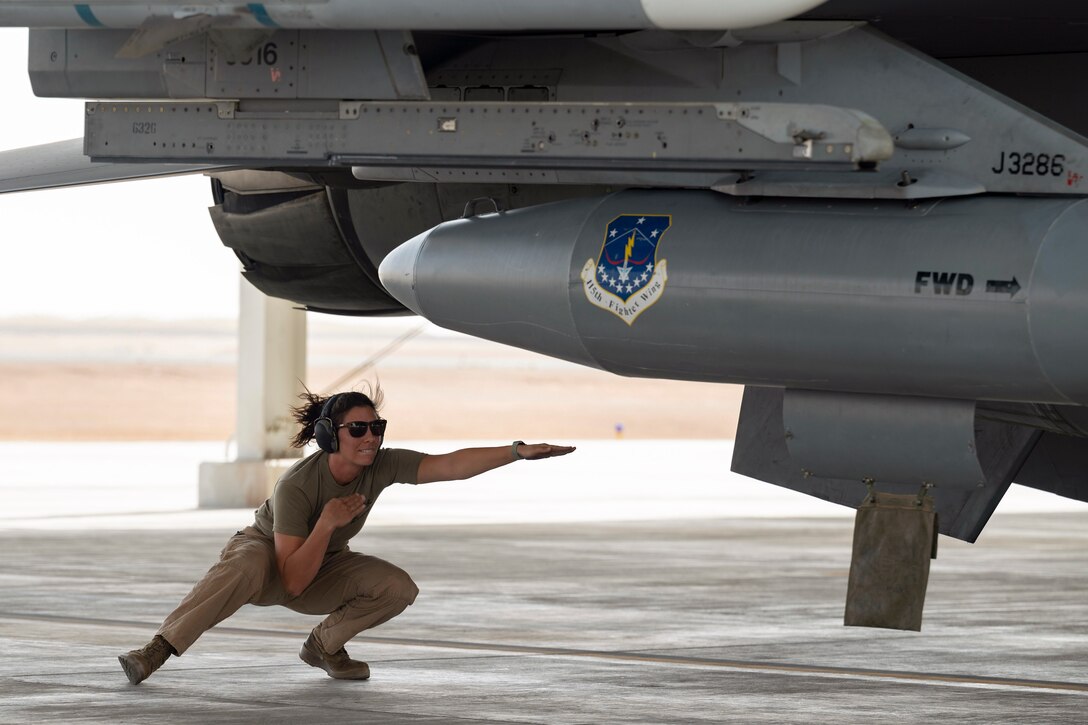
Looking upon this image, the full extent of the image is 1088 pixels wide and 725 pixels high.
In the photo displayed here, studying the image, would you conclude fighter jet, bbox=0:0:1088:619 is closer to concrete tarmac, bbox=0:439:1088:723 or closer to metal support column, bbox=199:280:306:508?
concrete tarmac, bbox=0:439:1088:723

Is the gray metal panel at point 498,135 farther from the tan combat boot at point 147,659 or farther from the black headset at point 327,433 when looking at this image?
the tan combat boot at point 147,659

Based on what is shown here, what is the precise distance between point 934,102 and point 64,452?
28579 millimetres

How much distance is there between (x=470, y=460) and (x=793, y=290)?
157 centimetres

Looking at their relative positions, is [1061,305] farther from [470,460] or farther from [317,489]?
[317,489]

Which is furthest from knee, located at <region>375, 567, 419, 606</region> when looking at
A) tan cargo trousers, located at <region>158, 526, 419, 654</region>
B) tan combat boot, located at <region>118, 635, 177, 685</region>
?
tan combat boot, located at <region>118, 635, 177, 685</region>

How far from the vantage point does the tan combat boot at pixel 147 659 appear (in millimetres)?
7293

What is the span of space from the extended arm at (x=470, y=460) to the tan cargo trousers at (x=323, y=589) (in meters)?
0.43

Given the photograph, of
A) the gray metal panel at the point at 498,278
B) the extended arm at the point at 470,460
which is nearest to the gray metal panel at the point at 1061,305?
the gray metal panel at the point at 498,278

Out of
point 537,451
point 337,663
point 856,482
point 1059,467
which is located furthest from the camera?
point 1059,467

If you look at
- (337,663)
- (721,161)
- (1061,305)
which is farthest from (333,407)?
(1061,305)

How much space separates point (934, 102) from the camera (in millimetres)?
6941

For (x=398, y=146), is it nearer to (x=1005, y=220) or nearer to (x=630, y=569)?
(x=1005, y=220)

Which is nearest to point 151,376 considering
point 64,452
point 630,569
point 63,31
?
point 64,452

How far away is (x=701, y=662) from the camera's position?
A: 8609 mm
